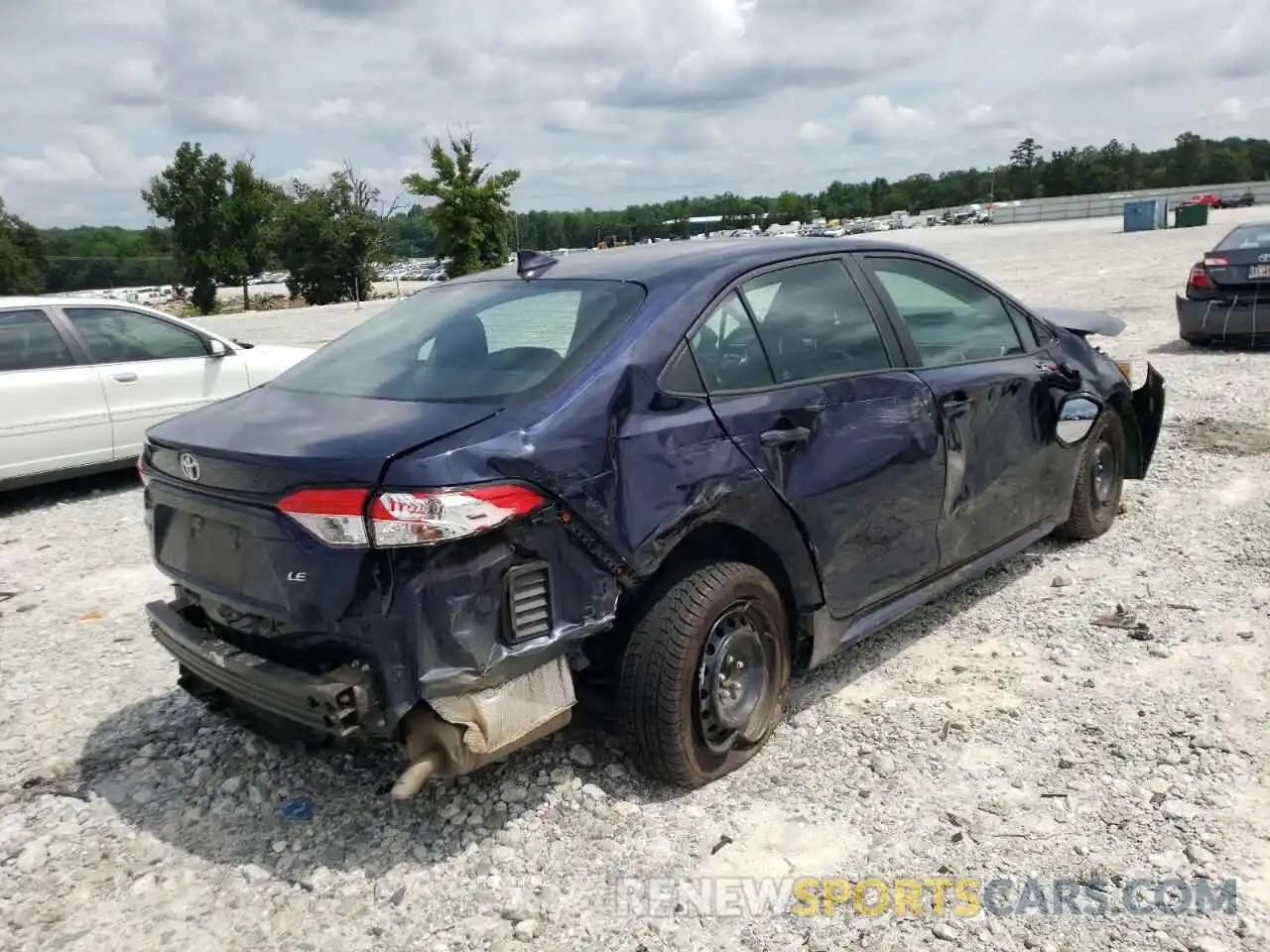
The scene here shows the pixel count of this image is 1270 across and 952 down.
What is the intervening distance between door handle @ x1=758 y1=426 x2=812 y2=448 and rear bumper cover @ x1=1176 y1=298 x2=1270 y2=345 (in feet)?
30.9

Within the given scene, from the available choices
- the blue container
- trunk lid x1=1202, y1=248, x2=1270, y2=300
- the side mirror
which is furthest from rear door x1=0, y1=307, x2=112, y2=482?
the blue container

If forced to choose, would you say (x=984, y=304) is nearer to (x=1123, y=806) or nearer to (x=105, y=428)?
(x=1123, y=806)

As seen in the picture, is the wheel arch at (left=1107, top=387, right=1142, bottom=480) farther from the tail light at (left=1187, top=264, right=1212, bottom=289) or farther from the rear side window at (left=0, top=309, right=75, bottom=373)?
the rear side window at (left=0, top=309, right=75, bottom=373)

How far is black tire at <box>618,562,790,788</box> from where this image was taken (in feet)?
10.0

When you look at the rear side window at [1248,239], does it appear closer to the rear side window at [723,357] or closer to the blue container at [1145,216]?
the rear side window at [723,357]

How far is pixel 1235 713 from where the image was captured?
11.8 ft

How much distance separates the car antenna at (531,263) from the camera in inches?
151

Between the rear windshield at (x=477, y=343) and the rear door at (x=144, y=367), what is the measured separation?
15.2 ft

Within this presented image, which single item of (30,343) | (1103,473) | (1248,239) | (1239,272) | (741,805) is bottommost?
(741,805)

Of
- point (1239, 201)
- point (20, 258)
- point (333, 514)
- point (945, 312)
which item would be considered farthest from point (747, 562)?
point (1239, 201)

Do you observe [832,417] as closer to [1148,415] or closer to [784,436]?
[784,436]

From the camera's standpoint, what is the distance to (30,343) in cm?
743

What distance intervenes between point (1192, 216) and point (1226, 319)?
46012 millimetres

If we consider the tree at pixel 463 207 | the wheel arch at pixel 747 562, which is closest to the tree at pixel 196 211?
the tree at pixel 463 207
